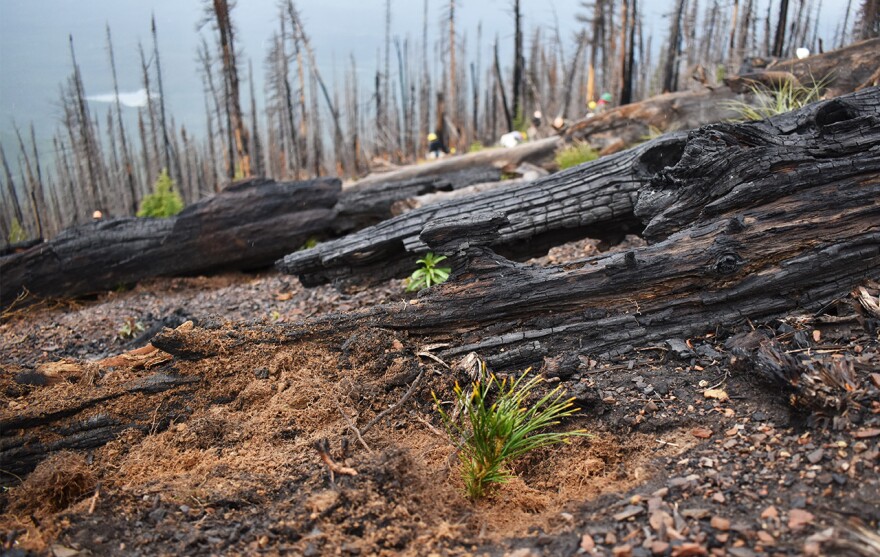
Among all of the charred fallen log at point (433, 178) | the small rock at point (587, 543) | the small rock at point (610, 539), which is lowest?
the charred fallen log at point (433, 178)

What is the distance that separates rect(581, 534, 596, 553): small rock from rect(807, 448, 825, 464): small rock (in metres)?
1.18

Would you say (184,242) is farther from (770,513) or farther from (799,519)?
(799,519)

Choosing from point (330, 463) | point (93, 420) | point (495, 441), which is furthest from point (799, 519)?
point (93, 420)

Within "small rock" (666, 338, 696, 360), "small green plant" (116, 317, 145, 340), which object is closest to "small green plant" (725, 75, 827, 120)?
"small rock" (666, 338, 696, 360)

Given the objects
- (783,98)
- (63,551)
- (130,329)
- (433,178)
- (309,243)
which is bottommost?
(130,329)

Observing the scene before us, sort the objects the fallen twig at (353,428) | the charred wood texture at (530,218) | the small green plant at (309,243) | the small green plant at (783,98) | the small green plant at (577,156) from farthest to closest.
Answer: the small green plant at (577,156) → the small green plant at (309,243) → the small green plant at (783,98) → the charred wood texture at (530,218) → the fallen twig at (353,428)

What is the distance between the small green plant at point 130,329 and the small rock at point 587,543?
6.60 metres

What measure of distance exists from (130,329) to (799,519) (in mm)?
7509

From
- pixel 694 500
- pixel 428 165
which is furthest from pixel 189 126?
pixel 694 500

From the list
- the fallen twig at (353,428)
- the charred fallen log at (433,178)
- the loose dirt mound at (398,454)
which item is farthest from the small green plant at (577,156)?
the fallen twig at (353,428)

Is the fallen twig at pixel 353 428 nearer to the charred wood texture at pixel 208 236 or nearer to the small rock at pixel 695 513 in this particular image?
the small rock at pixel 695 513

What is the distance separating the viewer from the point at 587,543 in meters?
2.66

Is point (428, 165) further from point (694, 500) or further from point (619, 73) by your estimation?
point (619, 73)

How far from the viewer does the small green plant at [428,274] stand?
5.92 m
